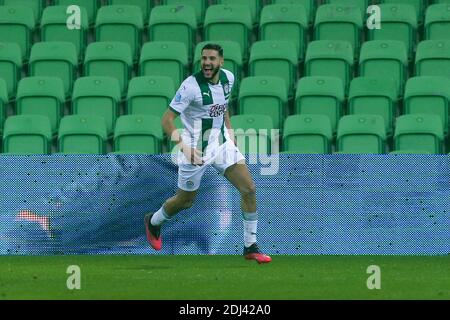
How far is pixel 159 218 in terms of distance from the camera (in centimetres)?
1216

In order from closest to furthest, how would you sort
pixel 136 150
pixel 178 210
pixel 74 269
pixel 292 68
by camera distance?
1. pixel 74 269
2. pixel 178 210
3. pixel 136 150
4. pixel 292 68

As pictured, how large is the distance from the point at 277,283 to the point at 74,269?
184cm

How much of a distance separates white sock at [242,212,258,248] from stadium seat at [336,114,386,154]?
7.46ft

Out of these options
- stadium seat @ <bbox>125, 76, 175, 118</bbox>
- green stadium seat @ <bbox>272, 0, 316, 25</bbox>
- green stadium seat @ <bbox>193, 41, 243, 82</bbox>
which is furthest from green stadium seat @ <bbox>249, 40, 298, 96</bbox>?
stadium seat @ <bbox>125, 76, 175, 118</bbox>

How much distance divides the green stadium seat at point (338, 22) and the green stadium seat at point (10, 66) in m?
3.37

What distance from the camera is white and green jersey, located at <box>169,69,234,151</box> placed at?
37.6 ft

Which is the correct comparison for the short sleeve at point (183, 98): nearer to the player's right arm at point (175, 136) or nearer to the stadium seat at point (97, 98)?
the player's right arm at point (175, 136)

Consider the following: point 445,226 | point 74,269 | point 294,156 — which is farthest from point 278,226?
point 74,269

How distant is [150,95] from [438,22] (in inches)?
131

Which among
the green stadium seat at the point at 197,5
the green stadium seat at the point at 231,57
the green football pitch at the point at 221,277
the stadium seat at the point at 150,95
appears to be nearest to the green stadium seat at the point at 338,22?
the green stadium seat at the point at 231,57

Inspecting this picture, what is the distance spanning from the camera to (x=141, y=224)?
12.7 m

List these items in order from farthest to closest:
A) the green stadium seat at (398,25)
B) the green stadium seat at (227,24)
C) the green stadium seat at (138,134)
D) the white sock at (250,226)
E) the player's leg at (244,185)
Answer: the green stadium seat at (227,24)
the green stadium seat at (398,25)
the green stadium seat at (138,134)
the white sock at (250,226)
the player's leg at (244,185)

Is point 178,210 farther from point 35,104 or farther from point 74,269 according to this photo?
point 35,104

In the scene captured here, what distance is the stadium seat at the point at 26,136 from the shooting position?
14.0 m
